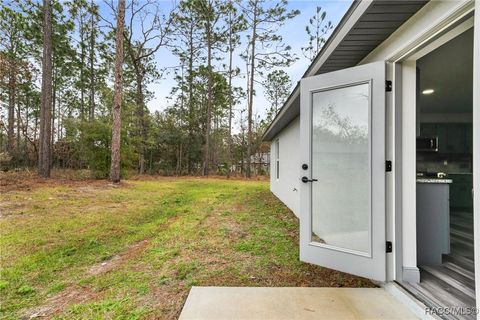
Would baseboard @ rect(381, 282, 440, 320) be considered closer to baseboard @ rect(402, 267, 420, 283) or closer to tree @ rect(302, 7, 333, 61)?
baseboard @ rect(402, 267, 420, 283)

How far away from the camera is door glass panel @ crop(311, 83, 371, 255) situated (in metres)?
2.43

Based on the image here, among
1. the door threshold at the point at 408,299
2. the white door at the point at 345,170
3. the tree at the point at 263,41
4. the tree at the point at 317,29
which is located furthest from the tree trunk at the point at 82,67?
the door threshold at the point at 408,299

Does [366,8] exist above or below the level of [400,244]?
above

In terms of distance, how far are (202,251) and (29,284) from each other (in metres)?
1.76

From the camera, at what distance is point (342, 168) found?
2.60m

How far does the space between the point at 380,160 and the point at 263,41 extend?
16024 mm

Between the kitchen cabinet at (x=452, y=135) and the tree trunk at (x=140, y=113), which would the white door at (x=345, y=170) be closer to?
the kitchen cabinet at (x=452, y=135)

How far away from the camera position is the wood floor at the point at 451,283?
1.97 m

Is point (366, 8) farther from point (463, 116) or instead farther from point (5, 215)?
point (5, 215)

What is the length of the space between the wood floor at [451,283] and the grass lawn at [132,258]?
1.53 feet

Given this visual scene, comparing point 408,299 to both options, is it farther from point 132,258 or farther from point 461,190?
point 461,190

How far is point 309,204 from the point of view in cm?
273

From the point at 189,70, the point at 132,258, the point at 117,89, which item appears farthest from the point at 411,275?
the point at 189,70

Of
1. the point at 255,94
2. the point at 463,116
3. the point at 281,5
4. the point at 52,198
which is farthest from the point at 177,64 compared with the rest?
the point at 463,116
